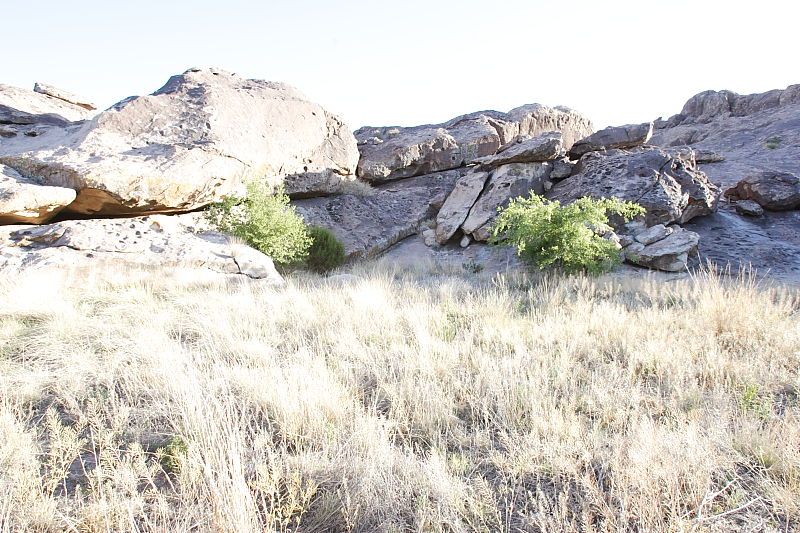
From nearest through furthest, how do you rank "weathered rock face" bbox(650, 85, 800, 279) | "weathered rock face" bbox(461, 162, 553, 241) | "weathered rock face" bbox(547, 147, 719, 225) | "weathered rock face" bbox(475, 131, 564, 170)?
"weathered rock face" bbox(650, 85, 800, 279)
"weathered rock face" bbox(547, 147, 719, 225)
"weathered rock face" bbox(461, 162, 553, 241)
"weathered rock face" bbox(475, 131, 564, 170)

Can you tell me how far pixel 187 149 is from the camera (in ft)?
31.6

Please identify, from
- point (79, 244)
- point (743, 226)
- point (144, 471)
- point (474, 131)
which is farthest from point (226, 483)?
point (474, 131)

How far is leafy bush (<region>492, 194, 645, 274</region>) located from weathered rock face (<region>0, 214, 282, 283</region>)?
5.11 m

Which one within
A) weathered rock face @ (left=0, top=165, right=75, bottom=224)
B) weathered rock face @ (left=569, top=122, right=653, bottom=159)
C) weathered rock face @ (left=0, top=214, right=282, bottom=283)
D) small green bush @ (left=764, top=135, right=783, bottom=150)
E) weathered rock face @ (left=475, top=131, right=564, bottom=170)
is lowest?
weathered rock face @ (left=0, top=214, right=282, bottom=283)

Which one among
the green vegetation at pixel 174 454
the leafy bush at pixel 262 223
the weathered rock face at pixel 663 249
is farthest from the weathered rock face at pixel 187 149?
the weathered rock face at pixel 663 249

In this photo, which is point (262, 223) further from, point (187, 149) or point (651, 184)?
point (651, 184)

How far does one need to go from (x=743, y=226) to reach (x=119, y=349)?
1385 cm

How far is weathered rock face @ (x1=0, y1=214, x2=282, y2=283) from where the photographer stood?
24.1 ft

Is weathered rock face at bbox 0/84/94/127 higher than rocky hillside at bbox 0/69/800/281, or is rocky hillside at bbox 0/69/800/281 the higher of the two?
weathered rock face at bbox 0/84/94/127

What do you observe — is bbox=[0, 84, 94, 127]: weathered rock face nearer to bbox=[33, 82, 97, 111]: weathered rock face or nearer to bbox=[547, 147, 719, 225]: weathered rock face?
bbox=[33, 82, 97, 111]: weathered rock face

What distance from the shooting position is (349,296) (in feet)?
21.7

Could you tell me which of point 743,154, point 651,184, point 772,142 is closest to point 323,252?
point 651,184

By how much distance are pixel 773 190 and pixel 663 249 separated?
5.86m

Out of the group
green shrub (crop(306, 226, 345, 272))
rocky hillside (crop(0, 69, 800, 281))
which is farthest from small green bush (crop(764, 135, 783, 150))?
green shrub (crop(306, 226, 345, 272))
